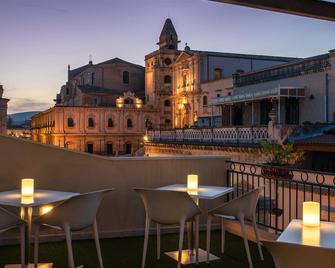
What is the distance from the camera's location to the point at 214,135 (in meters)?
30.3

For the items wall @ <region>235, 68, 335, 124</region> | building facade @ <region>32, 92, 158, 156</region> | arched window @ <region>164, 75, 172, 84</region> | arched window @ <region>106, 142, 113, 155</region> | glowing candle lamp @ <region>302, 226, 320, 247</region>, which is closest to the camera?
glowing candle lamp @ <region>302, 226, 320, 247</region>

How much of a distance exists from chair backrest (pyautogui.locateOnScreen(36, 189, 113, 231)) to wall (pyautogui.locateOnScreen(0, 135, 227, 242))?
5.74ft

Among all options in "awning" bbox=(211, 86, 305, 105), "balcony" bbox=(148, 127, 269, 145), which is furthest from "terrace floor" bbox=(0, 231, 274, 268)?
"awning" bbox=(211, 86, 305, 105)

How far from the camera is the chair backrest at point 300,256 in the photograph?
2.34 m

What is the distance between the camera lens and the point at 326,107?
84.0 ft

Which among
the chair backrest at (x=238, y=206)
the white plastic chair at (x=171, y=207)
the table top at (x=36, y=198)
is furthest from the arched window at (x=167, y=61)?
the white plastic chair at (x=171, y=207)

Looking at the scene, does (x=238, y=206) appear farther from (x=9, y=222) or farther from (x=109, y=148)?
(x=109, y=148)


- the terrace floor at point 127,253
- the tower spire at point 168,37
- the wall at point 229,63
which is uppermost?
the tower spire at point 168,37

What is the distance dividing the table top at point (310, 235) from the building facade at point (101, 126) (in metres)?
55.5

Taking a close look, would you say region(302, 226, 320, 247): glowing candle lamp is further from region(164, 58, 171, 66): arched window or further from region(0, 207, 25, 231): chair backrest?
region(164, 58, 171, 66): arched window

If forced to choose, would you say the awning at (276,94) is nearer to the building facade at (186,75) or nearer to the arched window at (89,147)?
the building facade at (186,75)

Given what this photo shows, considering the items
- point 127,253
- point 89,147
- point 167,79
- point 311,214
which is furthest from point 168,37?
point 311,214

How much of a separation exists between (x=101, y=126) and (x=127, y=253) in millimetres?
56194

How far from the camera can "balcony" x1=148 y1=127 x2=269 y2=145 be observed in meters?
25.4
